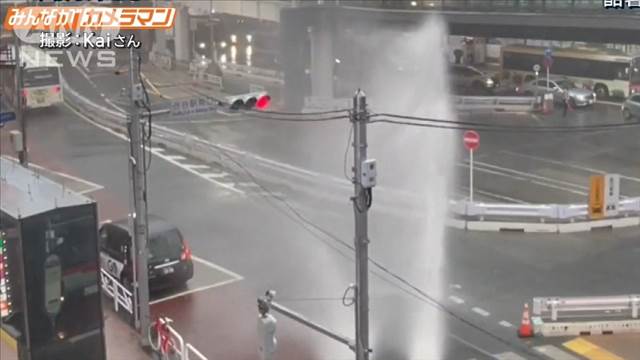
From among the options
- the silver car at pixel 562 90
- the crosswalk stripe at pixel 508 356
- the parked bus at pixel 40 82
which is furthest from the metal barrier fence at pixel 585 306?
the parked bus at pixel 40 82

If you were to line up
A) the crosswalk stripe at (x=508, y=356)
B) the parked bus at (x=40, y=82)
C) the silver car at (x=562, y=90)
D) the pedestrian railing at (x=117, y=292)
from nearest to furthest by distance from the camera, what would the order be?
the crosswalk stripe at (x=508, y=356), the pedestrian railing at (x=117, y=292), the parked bus at (x=40, y=82), the silver car at (x=562, y=90)

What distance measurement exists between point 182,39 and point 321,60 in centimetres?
2185

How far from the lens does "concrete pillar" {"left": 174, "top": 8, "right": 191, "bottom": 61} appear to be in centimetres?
6016

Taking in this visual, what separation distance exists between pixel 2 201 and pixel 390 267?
29.8ft

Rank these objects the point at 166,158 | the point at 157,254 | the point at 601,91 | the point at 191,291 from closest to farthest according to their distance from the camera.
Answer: the point at 157,254 → the point at 191,291 → the point at 166,158 → the point at 601,91

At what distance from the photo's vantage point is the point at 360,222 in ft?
36.5

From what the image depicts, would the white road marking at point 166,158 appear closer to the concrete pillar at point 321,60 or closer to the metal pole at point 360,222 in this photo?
the concrete pillar at point 321,60

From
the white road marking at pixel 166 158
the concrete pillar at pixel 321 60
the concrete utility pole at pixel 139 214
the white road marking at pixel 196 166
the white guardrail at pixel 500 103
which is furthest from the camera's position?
the white guardrail at pixel 500 103

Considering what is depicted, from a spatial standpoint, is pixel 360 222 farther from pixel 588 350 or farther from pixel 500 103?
pixel 500 103

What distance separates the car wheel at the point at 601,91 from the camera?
46250 mm

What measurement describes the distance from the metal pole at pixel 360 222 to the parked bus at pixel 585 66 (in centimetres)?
3569

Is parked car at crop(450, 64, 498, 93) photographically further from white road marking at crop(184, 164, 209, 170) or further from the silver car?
white road marking at crop(184, 164, 209, 170)

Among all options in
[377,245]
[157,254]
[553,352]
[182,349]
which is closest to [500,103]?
[377,245]

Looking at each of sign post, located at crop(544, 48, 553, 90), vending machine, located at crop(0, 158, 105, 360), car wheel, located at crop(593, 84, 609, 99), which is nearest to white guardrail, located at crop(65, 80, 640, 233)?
vending machine, located at crop(0, 158, 105, 360)
